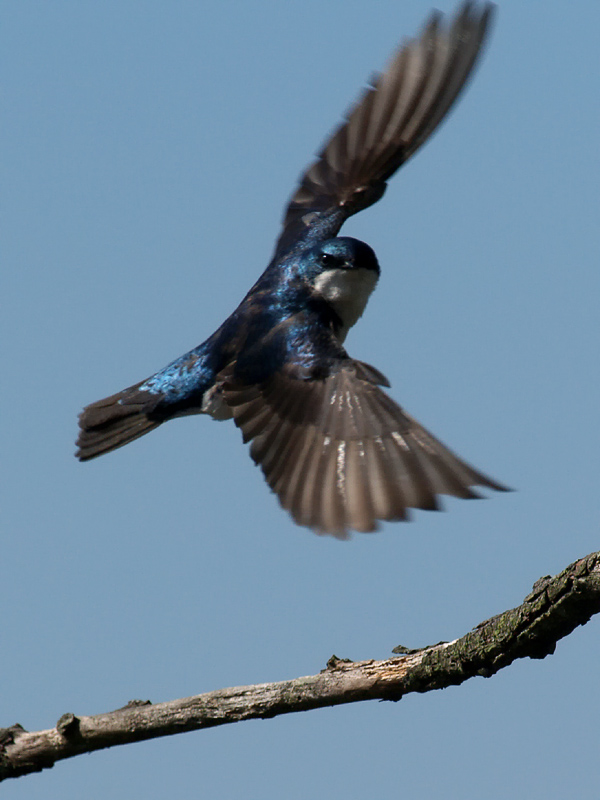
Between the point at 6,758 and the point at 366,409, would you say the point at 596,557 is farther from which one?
the point at 6,758

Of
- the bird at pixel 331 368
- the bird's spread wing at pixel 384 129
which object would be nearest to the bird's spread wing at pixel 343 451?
the bird at pixel 331 368

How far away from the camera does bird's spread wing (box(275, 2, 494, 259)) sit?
5828mm

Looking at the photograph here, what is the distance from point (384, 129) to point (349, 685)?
3.98 m

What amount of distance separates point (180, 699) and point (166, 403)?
247 centimetres

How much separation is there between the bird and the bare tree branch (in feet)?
1.62

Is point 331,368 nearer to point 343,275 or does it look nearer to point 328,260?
point 343,275

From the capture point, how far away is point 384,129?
639 cm

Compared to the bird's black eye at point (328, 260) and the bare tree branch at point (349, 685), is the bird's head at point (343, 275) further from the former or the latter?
the bare tree branch at point (349, 685)

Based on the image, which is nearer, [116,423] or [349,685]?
[349,685]

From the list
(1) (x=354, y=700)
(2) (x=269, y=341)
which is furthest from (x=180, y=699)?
(2) (x=269, y=341)

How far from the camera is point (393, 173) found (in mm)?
6527

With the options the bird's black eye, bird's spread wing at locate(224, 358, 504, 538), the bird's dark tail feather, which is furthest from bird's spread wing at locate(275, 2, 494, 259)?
bird's spread wing at locate(224, 358, 504, 538)

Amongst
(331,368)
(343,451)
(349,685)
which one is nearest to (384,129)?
(331,368)

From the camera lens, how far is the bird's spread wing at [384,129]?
229 inches
